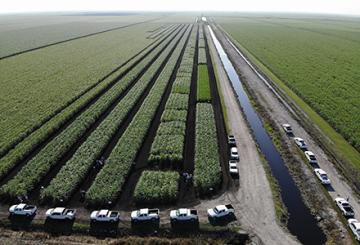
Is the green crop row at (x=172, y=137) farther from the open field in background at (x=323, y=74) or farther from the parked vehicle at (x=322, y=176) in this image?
the open field in background at (x=323, y=74)

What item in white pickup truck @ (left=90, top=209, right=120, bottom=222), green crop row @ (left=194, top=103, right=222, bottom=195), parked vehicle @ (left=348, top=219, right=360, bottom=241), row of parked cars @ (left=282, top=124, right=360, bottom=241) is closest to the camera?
parked vehicle @ (left=348, top=219, right=360, bottom=241)

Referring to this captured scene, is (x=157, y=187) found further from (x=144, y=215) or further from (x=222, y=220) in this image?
(x=222, y=220)

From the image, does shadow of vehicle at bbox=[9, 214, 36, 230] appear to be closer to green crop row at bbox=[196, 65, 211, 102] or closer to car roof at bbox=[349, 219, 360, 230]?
car roof at bbox=[349, 219, 360, 230]

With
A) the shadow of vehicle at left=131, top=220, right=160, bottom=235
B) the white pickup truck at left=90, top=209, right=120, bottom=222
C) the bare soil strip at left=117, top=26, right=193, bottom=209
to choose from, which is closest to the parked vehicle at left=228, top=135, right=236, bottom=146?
the bare soil strip at left=117, top=26, right=193, bottom=209

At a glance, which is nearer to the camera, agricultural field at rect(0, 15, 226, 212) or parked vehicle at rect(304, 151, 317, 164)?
agricultural field at rect(0, 15, 226, 212)

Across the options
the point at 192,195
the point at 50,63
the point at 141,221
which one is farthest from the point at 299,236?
the point at 50,63

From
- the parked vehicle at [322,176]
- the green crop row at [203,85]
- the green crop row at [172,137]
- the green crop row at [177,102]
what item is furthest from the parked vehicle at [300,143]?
the green crop row at [203,85]

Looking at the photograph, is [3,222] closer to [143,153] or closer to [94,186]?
[94,186]

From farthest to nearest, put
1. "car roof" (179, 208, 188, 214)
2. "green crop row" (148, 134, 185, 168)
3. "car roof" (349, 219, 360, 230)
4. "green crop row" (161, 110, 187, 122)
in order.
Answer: "green crop row" (161, 110, 187, 122), "green crop row" (148, 134, 185, 168), "car roof" (179, 208, 188, 214), "car roof" (349, 219, 360, 230)
